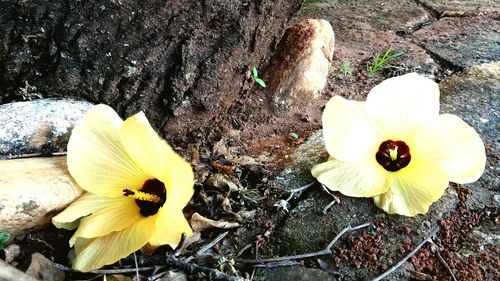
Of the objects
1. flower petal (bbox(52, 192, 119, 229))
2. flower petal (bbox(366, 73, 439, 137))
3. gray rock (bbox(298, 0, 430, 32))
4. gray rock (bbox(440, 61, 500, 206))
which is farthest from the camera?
gray rock (bbox(298, 0, 430, 32))

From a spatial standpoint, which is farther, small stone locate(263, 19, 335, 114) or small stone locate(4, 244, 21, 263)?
small stone locate(263, 19, 335, 114)

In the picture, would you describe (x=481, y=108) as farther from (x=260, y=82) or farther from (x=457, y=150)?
(x=260, y=82)

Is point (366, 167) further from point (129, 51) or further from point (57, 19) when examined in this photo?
point (57, 19)

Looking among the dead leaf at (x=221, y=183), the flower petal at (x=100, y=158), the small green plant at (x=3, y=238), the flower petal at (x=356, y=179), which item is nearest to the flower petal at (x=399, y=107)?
the flower petal at (x=356, y=179)

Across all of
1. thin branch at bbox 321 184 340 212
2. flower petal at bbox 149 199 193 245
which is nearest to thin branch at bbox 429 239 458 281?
thin branch at bbox 321 184 340 212

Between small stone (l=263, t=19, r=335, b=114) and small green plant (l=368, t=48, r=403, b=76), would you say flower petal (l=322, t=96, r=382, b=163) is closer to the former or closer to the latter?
small stone (l=263, t=19, r=335, b=114)

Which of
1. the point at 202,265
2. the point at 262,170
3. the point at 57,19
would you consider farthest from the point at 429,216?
the point at 57,19

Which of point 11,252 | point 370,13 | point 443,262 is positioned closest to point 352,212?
point 443,262
